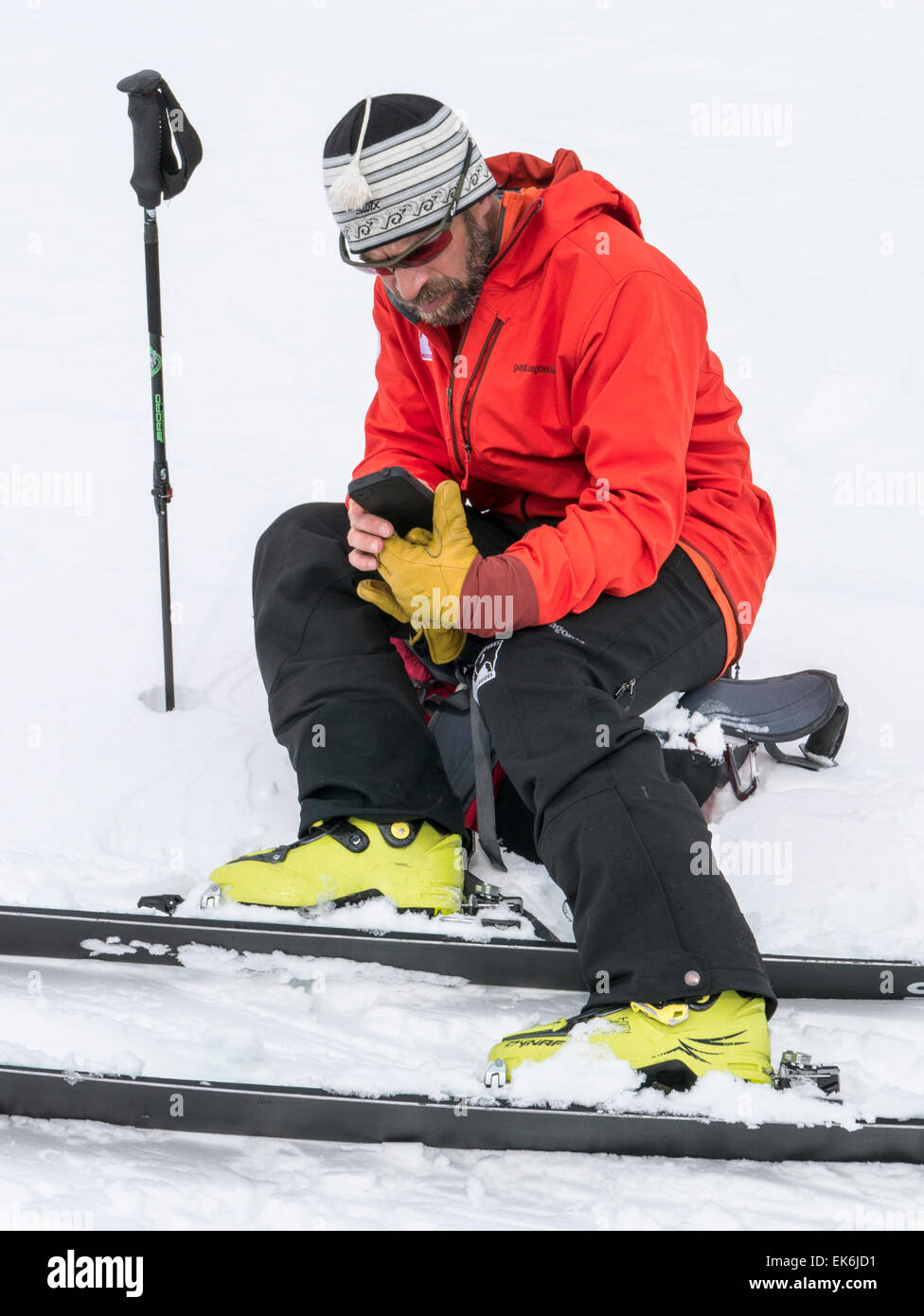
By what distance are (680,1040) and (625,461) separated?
116cm

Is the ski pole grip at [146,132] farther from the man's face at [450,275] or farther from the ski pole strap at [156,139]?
the man's face at [450,275]

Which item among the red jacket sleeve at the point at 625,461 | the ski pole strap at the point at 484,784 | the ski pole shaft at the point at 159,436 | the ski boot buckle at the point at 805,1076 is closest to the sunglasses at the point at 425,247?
the red jacket sleeve at the point at 625,461

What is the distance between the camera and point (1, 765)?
10.6ft

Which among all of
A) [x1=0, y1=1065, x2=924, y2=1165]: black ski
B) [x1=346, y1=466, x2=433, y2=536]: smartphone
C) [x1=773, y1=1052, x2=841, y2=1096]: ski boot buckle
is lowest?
[x1=0, y1=1065, x2=924, y2=1165]: black ski

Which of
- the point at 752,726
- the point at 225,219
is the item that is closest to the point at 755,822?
the point at 752,726

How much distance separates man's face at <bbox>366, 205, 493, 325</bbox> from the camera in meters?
2.63

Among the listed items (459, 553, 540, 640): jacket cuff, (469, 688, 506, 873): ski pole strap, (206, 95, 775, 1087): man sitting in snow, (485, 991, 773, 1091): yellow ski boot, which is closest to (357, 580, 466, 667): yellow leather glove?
(206, 95, 775, 1087): man sitting in snow

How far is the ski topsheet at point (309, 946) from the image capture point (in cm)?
248

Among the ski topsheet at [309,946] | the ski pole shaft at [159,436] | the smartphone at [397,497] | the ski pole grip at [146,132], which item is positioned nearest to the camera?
the ski topsheet at [309,946]

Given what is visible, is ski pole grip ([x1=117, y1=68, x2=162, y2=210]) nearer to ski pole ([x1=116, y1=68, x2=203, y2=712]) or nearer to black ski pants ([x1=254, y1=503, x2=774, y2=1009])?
ski pole ([x1=116, y1=68, x2=203, y2=712])

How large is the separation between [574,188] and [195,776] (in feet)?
5.69

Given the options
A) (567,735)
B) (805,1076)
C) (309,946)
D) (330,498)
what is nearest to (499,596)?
(567,735)

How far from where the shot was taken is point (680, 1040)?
2.11 m

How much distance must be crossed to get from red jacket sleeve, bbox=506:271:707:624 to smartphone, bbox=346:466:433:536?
25 centimetres
